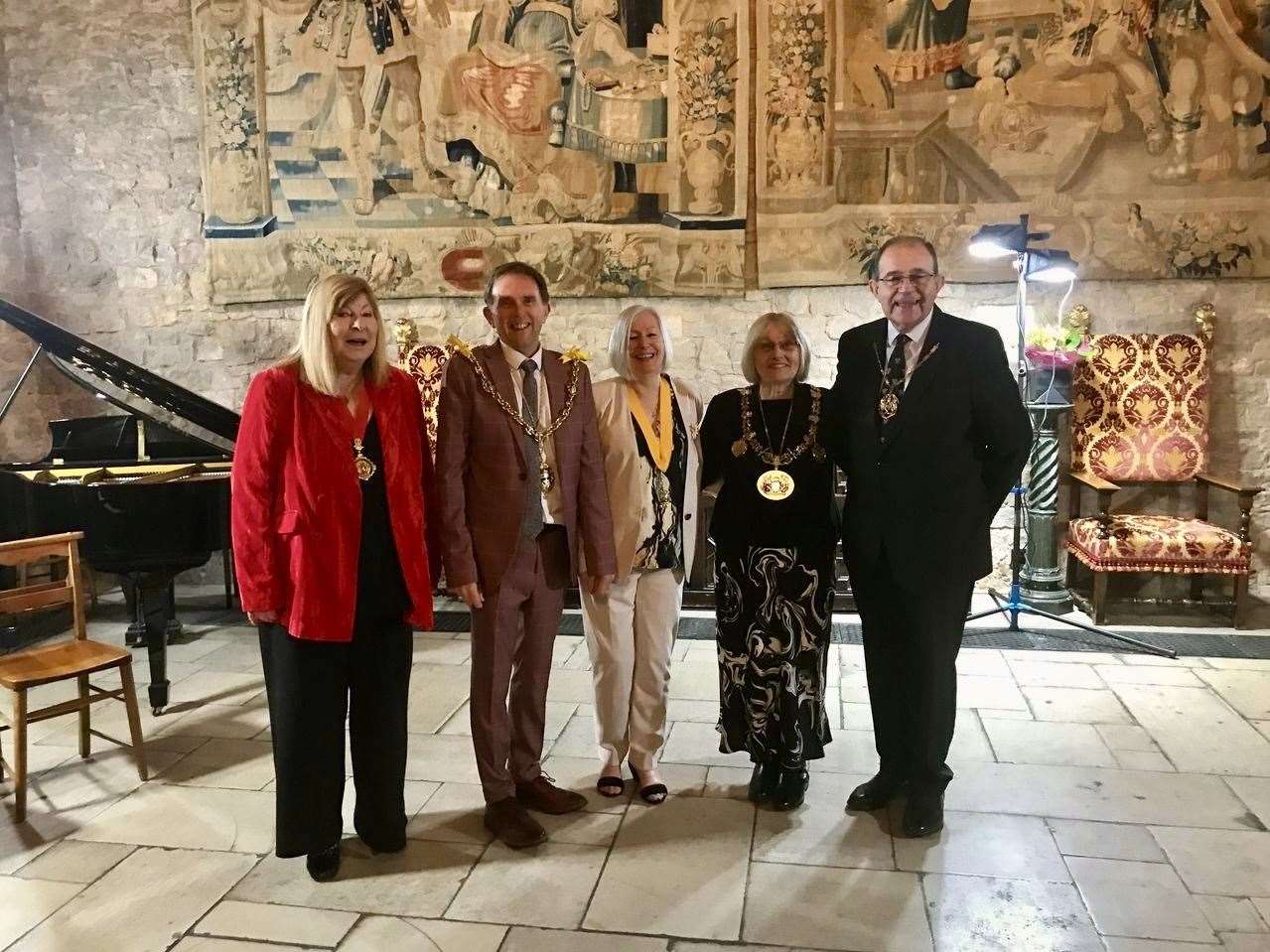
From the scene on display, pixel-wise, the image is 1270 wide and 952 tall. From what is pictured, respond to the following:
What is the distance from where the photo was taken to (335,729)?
2.40 metres

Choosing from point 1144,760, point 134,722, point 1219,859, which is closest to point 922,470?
point 1219,859

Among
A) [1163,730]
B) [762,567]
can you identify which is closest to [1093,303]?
[1163,730]

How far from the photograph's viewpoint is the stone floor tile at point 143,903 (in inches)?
85.2

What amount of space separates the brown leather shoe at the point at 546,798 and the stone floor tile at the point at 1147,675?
8.45 feet

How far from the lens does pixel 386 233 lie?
5.86 m

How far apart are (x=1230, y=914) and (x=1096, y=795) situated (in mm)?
665

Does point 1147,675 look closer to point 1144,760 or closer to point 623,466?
point 1144,760

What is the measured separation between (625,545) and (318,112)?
179 inches

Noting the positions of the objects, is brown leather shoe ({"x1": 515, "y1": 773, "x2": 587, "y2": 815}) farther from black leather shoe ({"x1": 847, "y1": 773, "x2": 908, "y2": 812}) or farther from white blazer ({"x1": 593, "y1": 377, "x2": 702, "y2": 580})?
black leather shoe ({"x1": 847, "y1": 773, "x2": 908, "y2": 812})

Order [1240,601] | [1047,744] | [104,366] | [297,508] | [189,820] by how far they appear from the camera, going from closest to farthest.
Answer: [297,508], [189,820], [1047,744], [104,366], [1240,601]

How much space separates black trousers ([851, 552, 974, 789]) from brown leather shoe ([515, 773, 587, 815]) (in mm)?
965

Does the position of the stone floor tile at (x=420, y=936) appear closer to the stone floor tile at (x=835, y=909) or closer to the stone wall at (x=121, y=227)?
the stone floor tile at (x=835, y=909)

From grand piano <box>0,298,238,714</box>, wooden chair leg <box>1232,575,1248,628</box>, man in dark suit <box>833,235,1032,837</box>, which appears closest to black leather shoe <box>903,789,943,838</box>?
man in dark suit <box>833,235,1032,837</box>

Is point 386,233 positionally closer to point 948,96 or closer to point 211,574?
point 211,574
